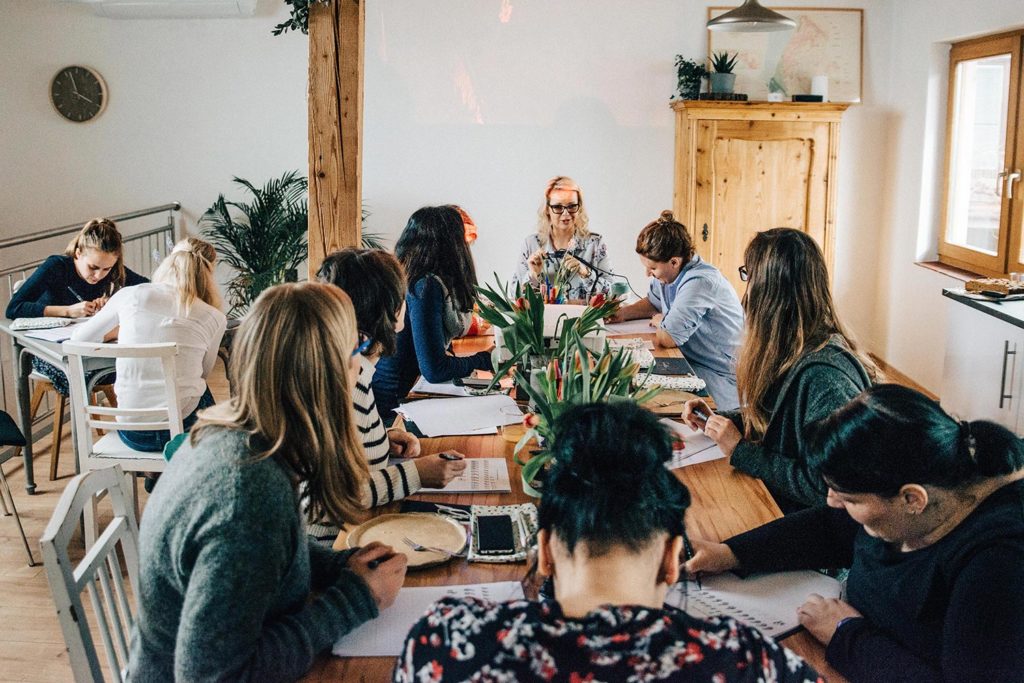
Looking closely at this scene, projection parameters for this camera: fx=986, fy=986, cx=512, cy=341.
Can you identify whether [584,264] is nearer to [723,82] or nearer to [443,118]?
[723,82]

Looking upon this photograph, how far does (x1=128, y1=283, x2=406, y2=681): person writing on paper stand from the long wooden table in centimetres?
7

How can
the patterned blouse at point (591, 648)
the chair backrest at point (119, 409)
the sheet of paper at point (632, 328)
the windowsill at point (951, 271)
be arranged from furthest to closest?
the windowsill at point (951, 271)
the sheet of paper at point (632, 328)
the chair backrest at point (119, 409)
the patterned blouse at point (591, 648)

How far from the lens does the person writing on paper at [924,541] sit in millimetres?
1344

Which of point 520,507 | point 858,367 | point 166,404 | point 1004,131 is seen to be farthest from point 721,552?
point 1004,131

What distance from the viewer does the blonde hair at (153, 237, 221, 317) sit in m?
3.55

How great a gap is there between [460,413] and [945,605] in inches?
58.4

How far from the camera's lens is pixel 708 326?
390cm

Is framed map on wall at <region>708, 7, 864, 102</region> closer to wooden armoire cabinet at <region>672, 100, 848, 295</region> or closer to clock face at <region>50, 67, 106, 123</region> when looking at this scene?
wooden armoire cabinet at <region>672, 100, 848, 295</region>

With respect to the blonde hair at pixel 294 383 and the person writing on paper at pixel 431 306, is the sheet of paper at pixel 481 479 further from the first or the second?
the person writing on paper at pixel 431 306

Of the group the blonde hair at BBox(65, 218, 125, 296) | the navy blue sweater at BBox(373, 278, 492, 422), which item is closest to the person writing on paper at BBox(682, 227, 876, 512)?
the navy blue sweater at BBox(373, 278, 492, 422)

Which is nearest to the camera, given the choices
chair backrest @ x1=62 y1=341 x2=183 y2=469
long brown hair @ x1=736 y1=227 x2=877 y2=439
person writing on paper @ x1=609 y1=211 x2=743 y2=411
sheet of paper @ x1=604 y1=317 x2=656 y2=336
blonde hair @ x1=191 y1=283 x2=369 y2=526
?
blonde hair @ x1=191 y1=283 x2=369 y2=526

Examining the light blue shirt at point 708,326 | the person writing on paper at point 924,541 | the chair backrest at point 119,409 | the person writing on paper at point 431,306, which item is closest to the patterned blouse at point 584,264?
the light blue shirt at point 708,326

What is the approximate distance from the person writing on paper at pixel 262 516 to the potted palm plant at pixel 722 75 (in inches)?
200

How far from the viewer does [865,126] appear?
254 inches
